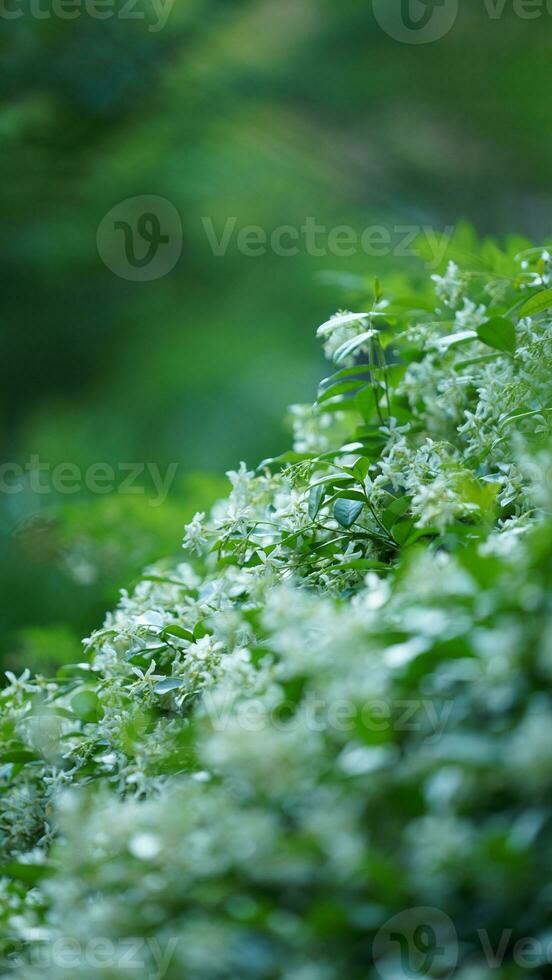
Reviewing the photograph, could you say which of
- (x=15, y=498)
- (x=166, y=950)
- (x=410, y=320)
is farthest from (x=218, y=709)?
(x=15, y=498)

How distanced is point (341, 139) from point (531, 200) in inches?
22.4

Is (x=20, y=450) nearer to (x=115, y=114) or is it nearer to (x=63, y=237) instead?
(x=63, y=237)

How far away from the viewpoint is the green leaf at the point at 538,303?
633mm

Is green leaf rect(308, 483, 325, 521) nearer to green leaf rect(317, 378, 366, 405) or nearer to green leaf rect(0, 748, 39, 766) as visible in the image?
green leaf rect(317, 378, 366, 405)

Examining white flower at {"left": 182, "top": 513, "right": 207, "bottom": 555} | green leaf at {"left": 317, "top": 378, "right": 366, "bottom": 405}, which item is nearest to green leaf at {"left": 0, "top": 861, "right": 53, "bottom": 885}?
white flower at {"left": 182, "top": 513, "right": 207, "bottom": 555}

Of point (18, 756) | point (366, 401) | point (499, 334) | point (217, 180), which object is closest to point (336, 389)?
point (366, 401)

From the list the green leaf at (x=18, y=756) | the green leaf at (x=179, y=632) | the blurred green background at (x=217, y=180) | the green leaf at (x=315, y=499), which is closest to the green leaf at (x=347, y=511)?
the green leaf at (x=315, y=499)

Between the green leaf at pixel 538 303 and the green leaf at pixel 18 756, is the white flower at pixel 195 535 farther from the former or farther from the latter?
the green leaf at pixel 538 303

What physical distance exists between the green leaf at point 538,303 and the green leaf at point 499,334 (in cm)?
1

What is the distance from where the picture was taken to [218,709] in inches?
18.4

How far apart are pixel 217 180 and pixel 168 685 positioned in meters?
1.81

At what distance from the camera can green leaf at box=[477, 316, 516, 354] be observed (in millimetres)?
644

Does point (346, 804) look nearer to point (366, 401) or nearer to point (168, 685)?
point (168, 685)

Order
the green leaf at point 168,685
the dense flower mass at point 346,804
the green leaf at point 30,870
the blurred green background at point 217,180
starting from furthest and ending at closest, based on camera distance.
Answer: the blurred green background at point 217,180 < the green leaf at point 168,685 < the green leaf at point 30,870 < the dense flower mass at point 346,804
